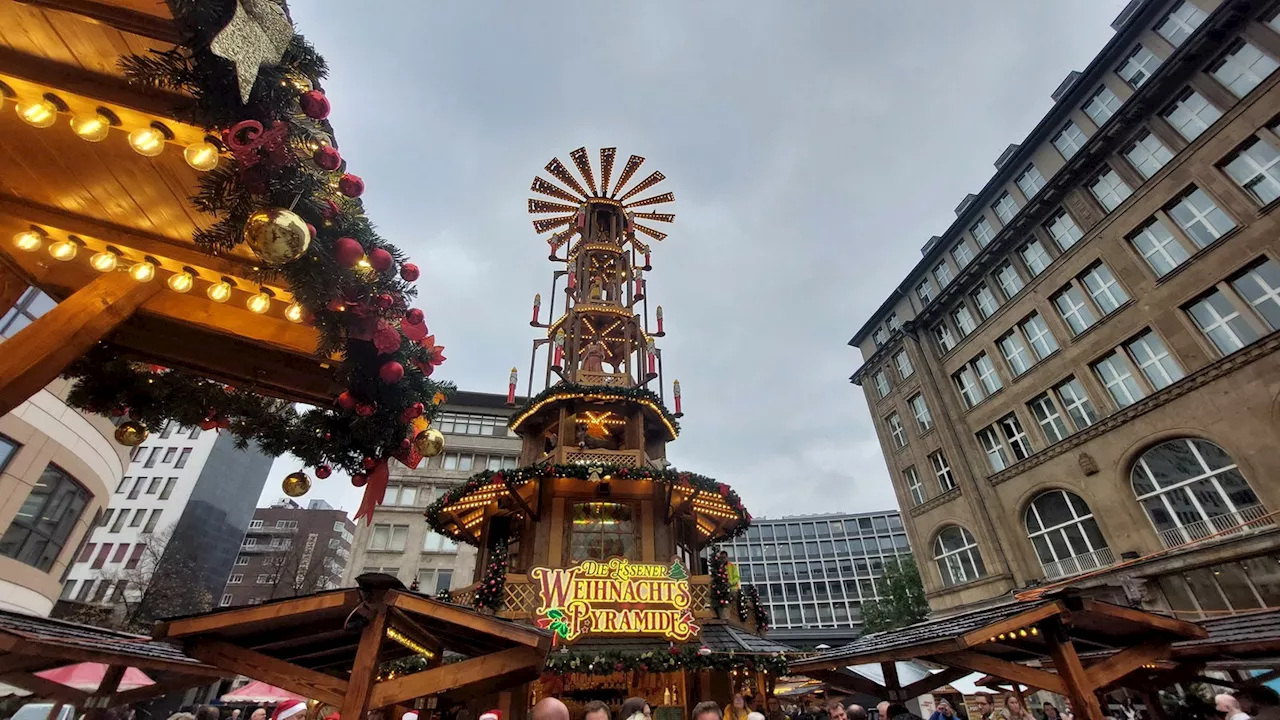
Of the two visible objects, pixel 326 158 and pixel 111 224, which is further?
pixel 111 224

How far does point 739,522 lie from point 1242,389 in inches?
670

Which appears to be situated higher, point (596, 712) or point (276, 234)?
point (276, 234)

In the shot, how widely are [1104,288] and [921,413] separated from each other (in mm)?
11802

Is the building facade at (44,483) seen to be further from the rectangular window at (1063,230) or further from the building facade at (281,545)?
the building facade at (281,545)

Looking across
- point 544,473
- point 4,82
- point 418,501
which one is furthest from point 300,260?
point 418,501

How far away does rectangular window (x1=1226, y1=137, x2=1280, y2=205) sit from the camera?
17.3m

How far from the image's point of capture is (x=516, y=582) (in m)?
14.5

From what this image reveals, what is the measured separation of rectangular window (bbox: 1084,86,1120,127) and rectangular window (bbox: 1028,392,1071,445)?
12.9 metres

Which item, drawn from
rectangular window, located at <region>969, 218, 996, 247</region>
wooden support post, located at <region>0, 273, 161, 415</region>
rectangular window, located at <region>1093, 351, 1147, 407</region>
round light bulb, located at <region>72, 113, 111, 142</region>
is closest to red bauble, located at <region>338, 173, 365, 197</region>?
round light bulb, located at <region>72, 113, 111, 142</region>

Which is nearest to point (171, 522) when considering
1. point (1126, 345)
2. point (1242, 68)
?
point (1126, 345)

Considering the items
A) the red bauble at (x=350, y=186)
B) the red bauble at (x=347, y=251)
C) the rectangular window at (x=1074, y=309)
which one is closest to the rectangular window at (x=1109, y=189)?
the rectangular window at (x=1074, y=309)

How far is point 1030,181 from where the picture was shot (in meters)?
28.2

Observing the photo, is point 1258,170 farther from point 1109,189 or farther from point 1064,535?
point 1064,535

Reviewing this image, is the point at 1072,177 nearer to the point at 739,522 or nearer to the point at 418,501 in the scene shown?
the point at 739,522
